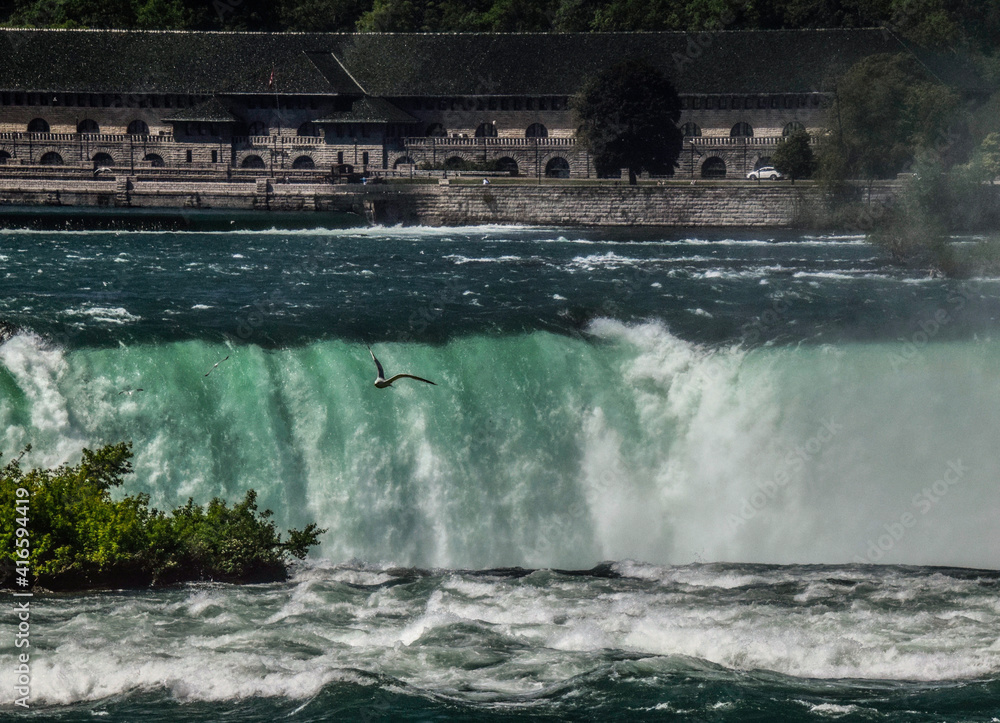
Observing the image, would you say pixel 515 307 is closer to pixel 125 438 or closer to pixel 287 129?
pixel 125 438

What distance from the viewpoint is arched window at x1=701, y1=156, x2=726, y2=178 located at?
8475cm

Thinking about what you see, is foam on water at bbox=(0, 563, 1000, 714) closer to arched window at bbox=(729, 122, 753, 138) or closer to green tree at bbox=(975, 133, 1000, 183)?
green tree at bbox=(975, 133, 1000, 183)

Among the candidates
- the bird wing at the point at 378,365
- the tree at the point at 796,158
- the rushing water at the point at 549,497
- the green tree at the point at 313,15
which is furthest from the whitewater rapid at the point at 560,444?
the green tree at the point at 313,15

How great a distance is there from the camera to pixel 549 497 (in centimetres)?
2800

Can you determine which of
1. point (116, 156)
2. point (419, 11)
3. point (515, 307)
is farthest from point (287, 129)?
point (515, 307)

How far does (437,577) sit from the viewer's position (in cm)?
2491

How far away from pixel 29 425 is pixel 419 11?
3418 inches

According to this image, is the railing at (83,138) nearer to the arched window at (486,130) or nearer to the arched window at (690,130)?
the arched window at (486,130)

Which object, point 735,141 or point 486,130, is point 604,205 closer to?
point 735,141

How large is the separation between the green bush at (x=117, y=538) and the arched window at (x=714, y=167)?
204ft

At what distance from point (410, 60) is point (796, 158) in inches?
1062

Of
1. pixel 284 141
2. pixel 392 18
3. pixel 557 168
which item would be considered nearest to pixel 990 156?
pixel 557 168

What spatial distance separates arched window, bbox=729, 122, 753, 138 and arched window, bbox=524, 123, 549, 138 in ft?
35.5

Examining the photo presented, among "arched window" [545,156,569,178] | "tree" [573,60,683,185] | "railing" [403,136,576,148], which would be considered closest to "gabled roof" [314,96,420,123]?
"railing" [403,136,576,148]
